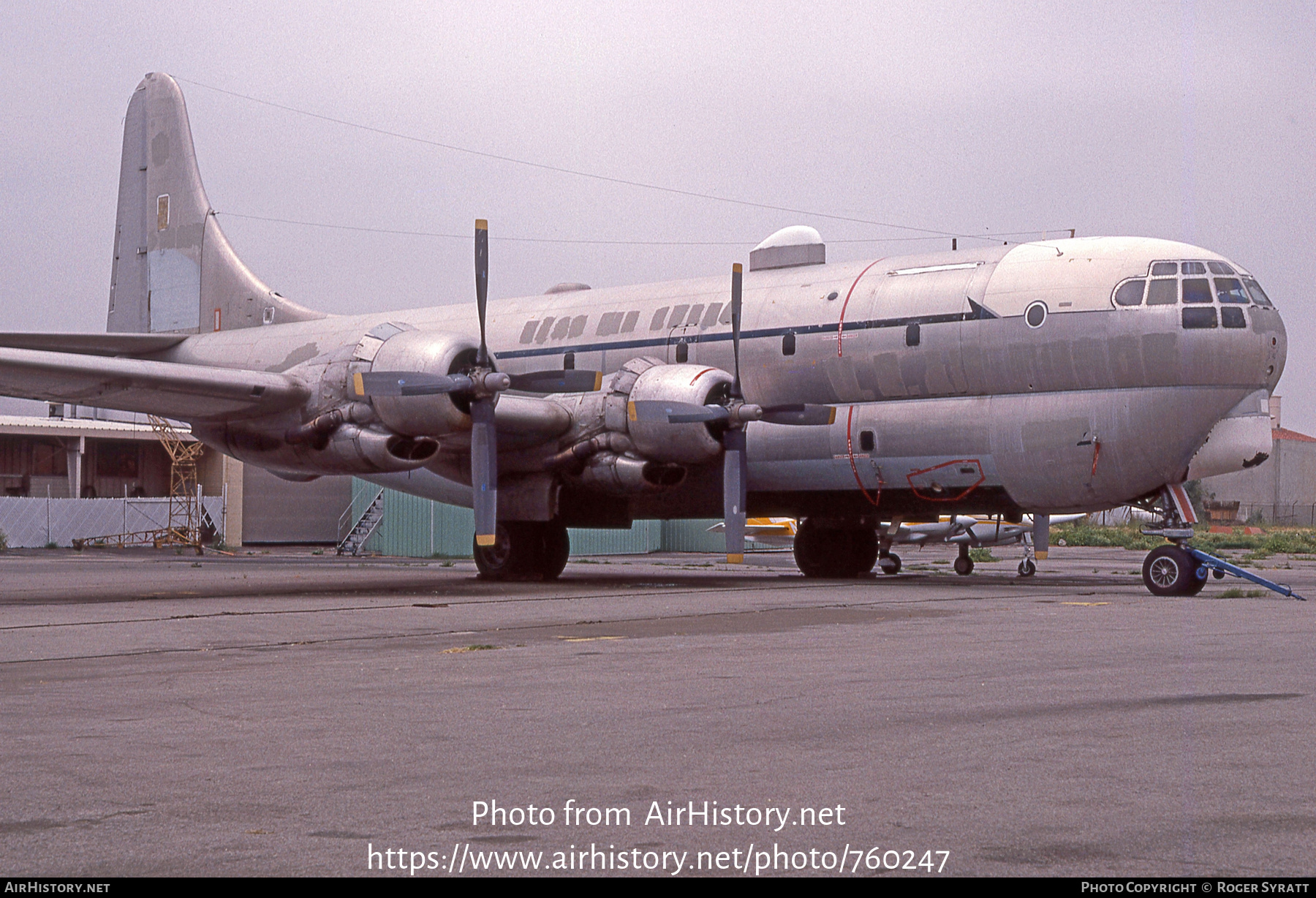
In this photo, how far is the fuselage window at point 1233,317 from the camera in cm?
1986

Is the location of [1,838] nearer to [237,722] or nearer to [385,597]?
[237,722]

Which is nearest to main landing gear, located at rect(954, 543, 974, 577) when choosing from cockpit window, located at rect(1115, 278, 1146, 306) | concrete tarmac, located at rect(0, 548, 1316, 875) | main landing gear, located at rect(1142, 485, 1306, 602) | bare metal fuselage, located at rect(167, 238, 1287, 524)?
bare metal fuselage, located at rect(167, 238, 1287, 524)

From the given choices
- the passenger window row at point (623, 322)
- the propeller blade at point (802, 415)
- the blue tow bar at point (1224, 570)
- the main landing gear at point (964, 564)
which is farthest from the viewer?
the main landing gear at point (964, 564)

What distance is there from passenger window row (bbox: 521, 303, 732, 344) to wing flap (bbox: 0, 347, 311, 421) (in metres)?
5.91

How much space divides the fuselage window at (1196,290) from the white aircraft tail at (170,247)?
740 inches


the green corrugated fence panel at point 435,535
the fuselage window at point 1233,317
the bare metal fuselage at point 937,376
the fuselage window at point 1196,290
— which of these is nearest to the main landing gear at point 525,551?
the bare metal fuselage at point 937,376

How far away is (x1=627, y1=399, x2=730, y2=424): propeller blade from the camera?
21.5 metres

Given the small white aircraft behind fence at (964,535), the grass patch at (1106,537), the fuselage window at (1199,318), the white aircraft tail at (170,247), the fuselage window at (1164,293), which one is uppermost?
the white aircraft tail at (170,247)

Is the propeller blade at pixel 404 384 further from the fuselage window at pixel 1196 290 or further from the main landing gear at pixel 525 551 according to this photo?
the fuselage window at pixel 1196 290

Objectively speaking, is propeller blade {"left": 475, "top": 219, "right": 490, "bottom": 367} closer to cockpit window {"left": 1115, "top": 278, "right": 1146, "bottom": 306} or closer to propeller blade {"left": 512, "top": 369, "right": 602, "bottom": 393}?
propeller blade {"left": 512, "top": 369, "right": 602, "bottom": 393}

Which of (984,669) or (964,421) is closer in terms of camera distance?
(984,669)

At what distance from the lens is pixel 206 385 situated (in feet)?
68.3

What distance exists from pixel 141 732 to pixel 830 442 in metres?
16.5
